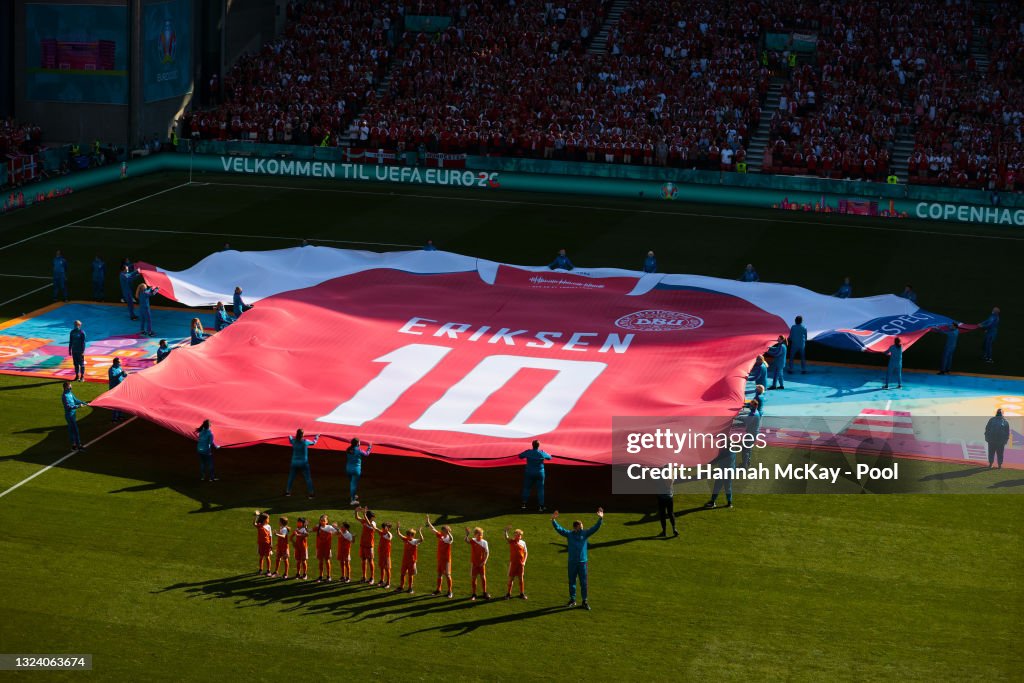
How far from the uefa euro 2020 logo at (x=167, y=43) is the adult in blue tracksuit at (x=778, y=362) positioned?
35679 millimetres

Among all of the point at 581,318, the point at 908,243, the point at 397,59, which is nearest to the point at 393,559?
the point at 581,318

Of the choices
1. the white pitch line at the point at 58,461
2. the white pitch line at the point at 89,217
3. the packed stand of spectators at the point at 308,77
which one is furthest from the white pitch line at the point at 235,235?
the white pitch line at the point at 58,461

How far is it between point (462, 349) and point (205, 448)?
6976mm

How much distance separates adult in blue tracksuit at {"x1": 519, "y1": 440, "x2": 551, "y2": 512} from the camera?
24.4 meters

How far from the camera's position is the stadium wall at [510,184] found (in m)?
49.7

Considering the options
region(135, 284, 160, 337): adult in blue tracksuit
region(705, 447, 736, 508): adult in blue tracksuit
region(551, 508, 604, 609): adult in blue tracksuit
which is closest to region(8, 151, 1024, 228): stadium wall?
region(135, 284, 160, 337): adult in blue tracksuit

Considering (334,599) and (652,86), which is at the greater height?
(652,86)

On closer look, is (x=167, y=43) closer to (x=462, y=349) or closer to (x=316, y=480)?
(x=462, y=349)

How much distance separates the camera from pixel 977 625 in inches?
811

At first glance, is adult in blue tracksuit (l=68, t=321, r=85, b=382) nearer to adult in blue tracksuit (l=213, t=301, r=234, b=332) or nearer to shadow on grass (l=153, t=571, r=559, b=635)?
adult in blue tracksuit (l=213, t=301, r=234, b=332)

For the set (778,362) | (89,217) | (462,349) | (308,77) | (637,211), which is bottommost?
(778,362)

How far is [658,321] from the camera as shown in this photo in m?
32.2

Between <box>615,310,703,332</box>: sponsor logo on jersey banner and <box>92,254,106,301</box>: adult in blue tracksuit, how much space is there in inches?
567

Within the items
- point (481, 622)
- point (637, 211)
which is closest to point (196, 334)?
point (481, 622)
